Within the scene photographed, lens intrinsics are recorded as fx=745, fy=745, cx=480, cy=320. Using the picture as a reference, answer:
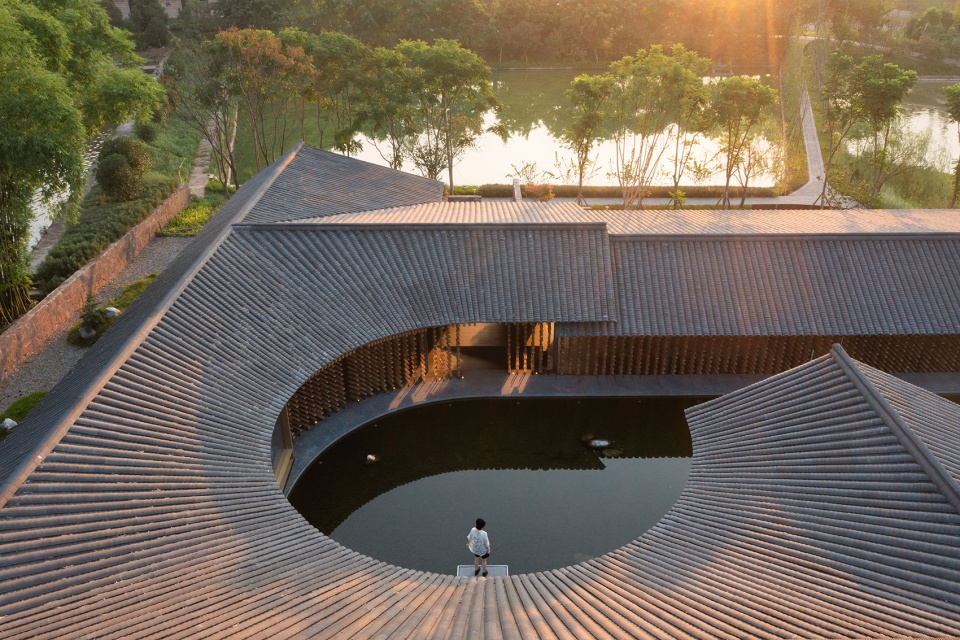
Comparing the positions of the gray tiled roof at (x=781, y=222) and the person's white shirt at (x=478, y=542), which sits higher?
the gray tiled roof at (x=781, y=222)

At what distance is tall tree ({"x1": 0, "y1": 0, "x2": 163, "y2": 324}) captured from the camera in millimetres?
20484

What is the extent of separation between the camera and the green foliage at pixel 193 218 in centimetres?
3238

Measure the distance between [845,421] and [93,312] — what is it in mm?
22003

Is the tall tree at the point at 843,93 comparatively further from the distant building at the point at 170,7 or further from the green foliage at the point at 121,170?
the distant building at the point at 170,7

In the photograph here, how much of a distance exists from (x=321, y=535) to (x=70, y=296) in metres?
17.4

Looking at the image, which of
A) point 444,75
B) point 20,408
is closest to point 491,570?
point 20,408

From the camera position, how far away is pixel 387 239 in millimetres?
20984

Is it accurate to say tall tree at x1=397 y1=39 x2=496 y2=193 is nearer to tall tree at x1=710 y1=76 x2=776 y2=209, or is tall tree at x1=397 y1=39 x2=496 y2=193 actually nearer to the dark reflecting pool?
tall tree at x1=710 y1=76 x2=776 y2=209

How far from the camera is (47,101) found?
2062cm

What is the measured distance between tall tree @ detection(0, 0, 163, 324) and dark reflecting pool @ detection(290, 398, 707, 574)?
1192 cm

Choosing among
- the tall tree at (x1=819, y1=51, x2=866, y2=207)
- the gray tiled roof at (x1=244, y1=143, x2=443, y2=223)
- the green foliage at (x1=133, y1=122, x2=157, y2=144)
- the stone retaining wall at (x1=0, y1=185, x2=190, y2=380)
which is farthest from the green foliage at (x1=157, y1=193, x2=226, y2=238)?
the tall tree at (x1=819, y1=51, x2=866, y2=207)

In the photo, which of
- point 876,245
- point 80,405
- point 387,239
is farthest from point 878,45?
point 80,405

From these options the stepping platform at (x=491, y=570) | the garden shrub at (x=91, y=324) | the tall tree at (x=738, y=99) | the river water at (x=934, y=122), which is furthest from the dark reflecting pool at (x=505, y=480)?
the river water at (x=934, y=122)

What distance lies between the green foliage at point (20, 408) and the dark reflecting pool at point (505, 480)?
8164mm
